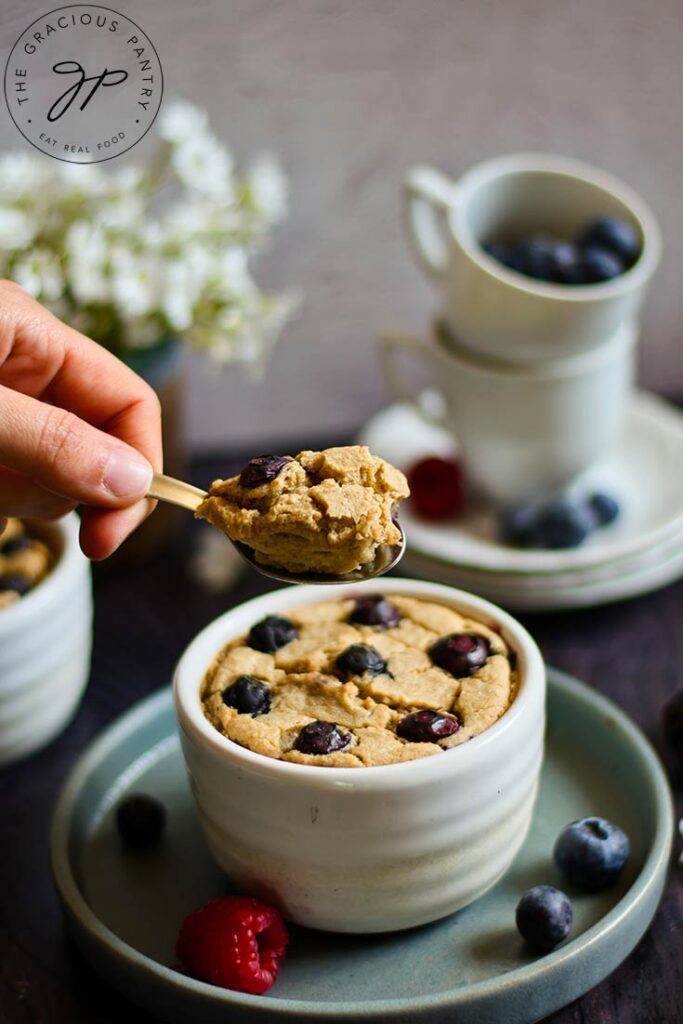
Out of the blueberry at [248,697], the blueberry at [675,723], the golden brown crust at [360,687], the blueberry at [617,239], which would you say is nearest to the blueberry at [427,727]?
the golden brown crust at [360,687]

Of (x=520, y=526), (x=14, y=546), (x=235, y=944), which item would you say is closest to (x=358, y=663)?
(x=235, y=944)

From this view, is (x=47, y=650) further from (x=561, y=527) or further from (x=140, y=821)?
(x=561, y=527)

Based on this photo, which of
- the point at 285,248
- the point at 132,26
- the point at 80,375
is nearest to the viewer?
the point at 80,375

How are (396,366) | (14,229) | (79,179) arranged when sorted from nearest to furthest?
(14,229) → (79,179) → (396,366)

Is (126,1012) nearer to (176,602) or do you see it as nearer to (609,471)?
(176,602)

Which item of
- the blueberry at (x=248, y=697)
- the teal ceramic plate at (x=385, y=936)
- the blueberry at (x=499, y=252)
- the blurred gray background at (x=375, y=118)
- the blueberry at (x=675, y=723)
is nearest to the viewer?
the teal ceramic plate at (x=385, y=936)

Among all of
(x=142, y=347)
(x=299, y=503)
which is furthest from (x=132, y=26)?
(x=299, y=503)

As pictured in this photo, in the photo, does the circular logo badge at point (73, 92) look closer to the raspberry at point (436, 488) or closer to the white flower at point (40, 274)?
the white flower at point (40, 274)
